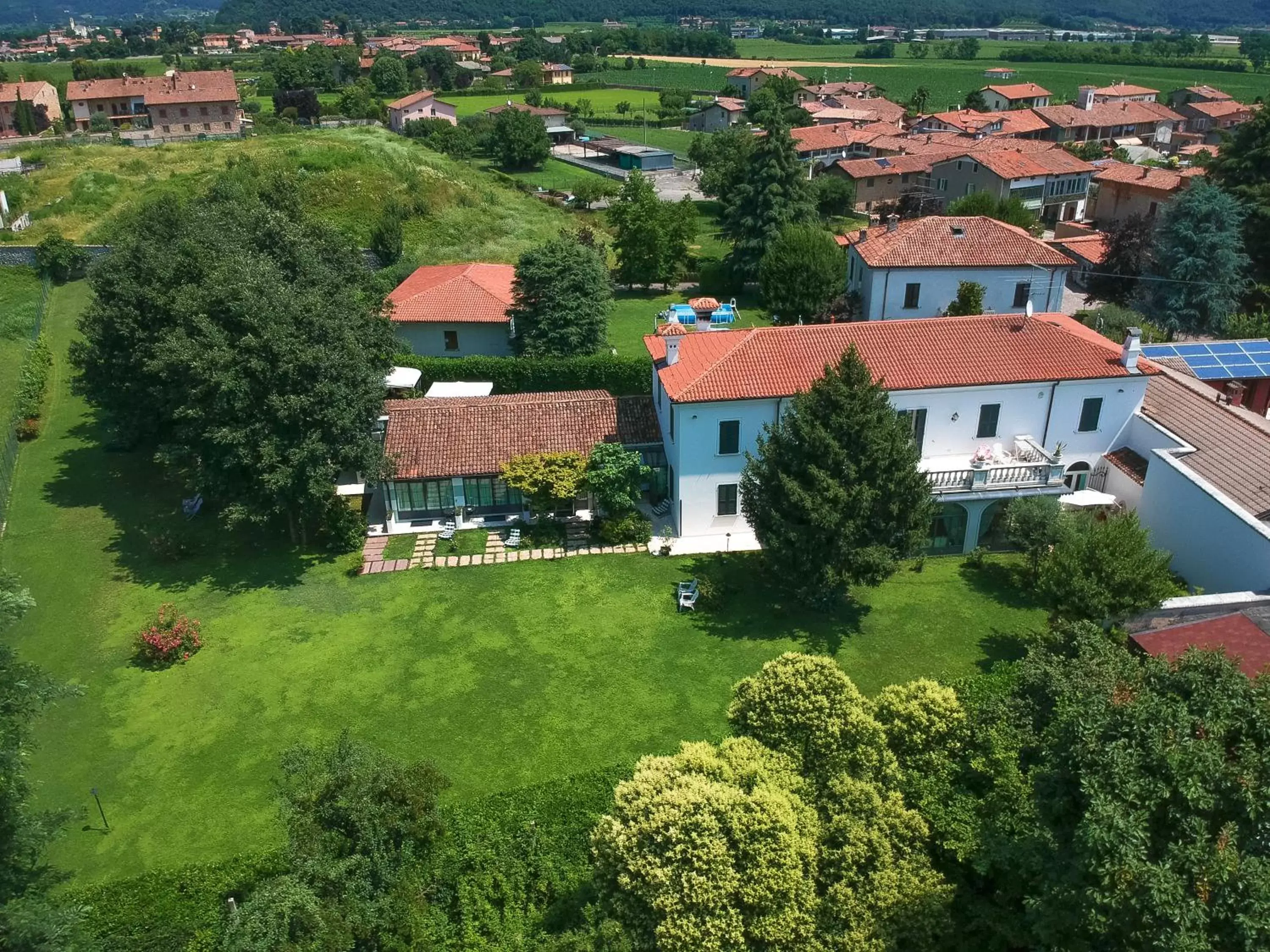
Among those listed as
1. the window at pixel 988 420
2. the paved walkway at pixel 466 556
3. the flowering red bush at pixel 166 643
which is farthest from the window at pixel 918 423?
the flowering red bush at pixel 166 643

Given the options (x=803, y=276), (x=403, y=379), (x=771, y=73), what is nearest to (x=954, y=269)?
(x=803, y=276)

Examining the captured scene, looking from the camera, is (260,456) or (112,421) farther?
(112,421)

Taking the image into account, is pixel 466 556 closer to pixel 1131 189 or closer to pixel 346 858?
pixel 346 858

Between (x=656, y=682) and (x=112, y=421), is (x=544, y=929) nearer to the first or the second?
(x=656, y=682)

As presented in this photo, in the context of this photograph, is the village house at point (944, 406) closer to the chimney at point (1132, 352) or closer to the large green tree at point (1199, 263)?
the chimney at point (1132, 352)

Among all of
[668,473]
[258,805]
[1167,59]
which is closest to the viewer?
[258,805]

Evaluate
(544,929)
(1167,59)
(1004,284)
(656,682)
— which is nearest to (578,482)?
(656,682)

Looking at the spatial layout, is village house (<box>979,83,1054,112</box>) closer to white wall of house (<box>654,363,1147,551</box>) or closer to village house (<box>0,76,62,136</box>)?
white wall of house (<box>654,363,1147,551</box>)
